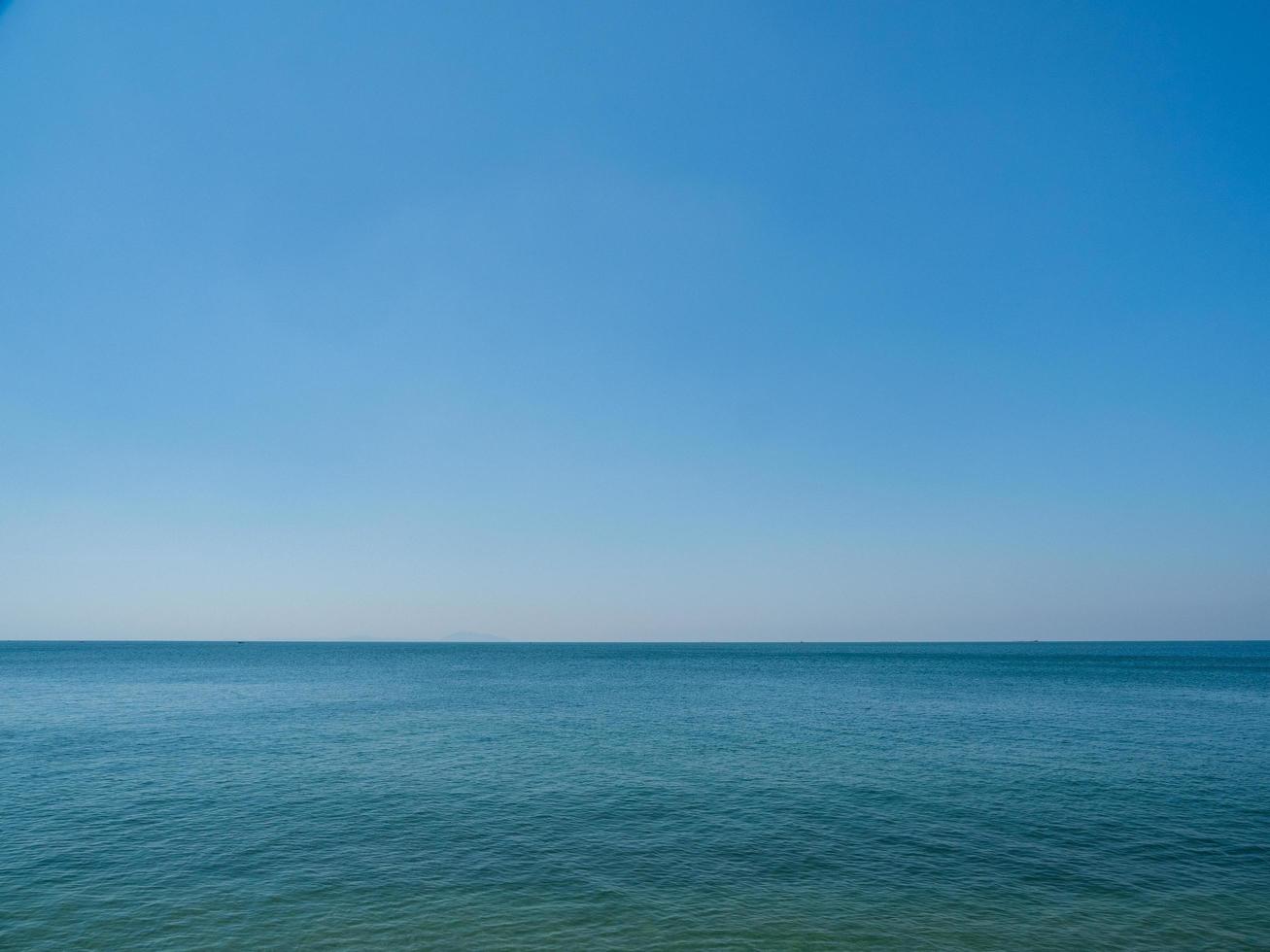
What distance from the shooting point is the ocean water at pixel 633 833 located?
2156 centimetres

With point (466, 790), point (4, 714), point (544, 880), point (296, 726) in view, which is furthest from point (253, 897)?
point (4, 714)

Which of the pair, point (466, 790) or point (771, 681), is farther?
point (771, 681)

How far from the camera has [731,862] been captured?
26844 millimetres

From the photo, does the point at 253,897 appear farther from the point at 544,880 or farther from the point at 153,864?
the point at 544,880

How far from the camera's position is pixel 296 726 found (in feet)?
204

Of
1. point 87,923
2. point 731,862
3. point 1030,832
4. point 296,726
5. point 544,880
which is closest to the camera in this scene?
point 87,923

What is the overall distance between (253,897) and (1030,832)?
33.8m

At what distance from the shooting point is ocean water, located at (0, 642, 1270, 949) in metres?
21.6

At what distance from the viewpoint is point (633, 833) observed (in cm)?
3042

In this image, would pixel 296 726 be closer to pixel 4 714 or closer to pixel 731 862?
pixel 4 714

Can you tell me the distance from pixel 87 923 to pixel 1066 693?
11104 cm

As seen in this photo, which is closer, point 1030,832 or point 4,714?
point 1030,832

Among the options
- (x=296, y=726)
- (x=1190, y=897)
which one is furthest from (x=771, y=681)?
(x=1190, y=897)

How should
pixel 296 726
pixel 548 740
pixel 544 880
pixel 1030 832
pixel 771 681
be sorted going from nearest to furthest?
1. pixel 544 880
2. pixel 1030 832
3. pixel 548 740
4. pixel 296 726
5. pixel 771 681
